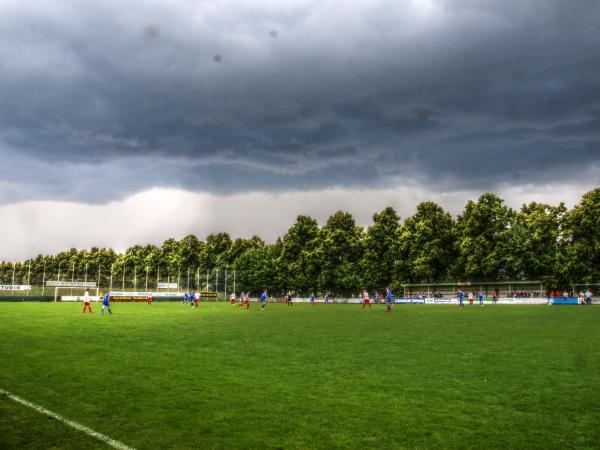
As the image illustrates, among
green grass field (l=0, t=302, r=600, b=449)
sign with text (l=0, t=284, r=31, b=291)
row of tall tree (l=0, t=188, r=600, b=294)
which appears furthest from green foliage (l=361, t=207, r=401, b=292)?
green grass field (l=0, t=302, r=600, b=449)

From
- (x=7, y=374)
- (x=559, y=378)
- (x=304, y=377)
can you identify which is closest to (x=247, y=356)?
(x=304, y=377)

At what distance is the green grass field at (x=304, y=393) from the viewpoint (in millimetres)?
8102

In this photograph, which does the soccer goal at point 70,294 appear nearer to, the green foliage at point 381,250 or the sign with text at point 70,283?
the sign with text at point 70,283

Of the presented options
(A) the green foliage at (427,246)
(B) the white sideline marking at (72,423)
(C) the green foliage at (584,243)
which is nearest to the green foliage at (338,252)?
(A) the green foliage at (427,246)

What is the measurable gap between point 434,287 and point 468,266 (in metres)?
6.51

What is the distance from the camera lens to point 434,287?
84.8 meters

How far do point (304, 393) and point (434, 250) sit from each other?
81.2 m

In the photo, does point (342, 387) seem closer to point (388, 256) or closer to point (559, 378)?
point (559, 378)

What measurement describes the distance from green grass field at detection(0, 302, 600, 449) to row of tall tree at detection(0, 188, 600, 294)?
211 ft

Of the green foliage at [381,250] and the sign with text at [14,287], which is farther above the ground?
the green foliage at [381,250]

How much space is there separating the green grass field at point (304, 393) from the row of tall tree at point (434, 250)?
211 feet

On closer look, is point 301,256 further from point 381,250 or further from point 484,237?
point 484,237

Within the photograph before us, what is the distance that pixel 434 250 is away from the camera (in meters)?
88.8

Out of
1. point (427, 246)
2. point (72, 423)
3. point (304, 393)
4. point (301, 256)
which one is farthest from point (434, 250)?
point (72, 423)
